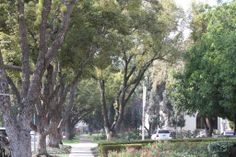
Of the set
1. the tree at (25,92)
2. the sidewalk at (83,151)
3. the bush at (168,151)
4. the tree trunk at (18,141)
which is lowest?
the sidewalk at (83,151)

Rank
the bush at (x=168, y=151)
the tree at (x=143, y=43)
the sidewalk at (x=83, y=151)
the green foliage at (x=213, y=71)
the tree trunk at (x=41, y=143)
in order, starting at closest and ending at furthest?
the bush at (x=168, y=151), the tree trunk at (x=41, y=143), the green foliage at (x=213, y=71), the sidewalk at (x=83, y=151), the tree at (x=143, y=43)

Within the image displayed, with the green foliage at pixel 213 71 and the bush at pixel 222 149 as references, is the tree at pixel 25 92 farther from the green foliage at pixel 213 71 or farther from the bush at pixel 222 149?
the green foliage at pixel 213 71

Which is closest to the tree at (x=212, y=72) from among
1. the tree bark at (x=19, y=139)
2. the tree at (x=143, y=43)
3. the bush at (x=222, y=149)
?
the tree at (x=143, y=43)

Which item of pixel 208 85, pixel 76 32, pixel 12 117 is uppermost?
pixel 76 32

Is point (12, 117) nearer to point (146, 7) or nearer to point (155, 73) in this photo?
point (146, 7)

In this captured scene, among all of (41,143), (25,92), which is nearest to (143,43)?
(41,143)

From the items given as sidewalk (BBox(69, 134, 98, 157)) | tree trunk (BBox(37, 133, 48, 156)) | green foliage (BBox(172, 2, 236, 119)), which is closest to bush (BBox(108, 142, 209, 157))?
tree trunk (BBox(37, 133, 48, 156))

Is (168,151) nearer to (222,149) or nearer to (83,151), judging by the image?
(222,149)

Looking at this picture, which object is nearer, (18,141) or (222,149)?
(18,141)

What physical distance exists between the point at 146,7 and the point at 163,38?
3058 millimetres

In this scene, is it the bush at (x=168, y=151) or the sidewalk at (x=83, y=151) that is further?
the sidewalk at (x=83, y=151)

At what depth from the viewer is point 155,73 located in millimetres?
43094

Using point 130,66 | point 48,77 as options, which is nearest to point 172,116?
point 130,66

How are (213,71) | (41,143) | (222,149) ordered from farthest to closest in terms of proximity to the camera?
(213,71) < (41,143) < (222,149)
